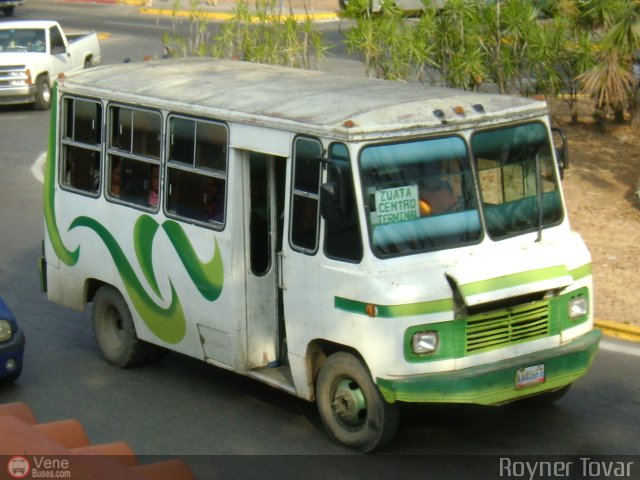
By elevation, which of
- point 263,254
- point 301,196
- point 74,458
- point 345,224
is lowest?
point 74,458

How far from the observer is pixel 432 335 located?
27.0 feet

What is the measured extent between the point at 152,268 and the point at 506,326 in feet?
10.5

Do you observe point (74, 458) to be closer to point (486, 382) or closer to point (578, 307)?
point (486, 382)

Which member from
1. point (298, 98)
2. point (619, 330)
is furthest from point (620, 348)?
point (298, 98)

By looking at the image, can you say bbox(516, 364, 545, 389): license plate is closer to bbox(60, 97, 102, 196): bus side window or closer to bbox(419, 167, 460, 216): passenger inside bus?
bbox(419, 167, 460, 216): passenger inside bus

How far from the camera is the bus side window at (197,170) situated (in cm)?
950

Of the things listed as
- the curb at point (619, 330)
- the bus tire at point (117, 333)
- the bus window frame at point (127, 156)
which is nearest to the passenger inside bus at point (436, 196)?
the bus window frame at point (127, 156)

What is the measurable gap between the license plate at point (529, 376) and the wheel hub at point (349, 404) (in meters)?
1.07

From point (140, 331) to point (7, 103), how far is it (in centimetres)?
1716

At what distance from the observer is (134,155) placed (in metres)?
10.5

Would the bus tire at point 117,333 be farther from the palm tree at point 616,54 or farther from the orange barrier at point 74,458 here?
the palm tree at point 616,54

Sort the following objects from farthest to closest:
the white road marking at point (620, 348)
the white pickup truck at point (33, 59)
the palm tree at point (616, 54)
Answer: the white pickup truck at point (33, 59), the palm tree at point (616, 54), the white road marking at point (620, 348)

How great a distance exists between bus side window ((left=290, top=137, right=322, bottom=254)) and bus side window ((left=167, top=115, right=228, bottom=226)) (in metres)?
0.81

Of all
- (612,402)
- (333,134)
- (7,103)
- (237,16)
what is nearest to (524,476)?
(612,402)
